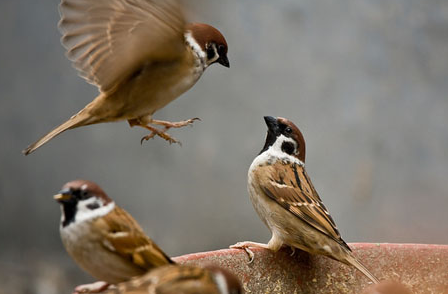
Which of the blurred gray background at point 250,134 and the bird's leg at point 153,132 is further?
the blurred gray background at point 250,134

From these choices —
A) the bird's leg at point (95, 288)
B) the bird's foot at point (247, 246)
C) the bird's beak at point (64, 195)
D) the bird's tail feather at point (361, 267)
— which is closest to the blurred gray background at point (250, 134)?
the bird's foot at point (247, 246)

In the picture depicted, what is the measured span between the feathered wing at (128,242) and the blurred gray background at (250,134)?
287 cm

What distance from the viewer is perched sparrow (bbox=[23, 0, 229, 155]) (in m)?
1.21

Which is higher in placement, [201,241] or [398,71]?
[398,71]

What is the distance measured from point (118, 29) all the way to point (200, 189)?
3.26 metres

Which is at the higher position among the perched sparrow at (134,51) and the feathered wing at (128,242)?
the perched sparrow at (134,51)

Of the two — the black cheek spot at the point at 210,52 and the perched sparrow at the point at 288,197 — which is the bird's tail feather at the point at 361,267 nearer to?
the perched sparrow at the point at 288,197

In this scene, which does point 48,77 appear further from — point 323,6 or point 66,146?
point 323,6

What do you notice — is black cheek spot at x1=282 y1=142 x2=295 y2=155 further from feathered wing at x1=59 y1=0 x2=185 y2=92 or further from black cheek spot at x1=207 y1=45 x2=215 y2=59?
feathered wing at x1=59 y1=0 x2=185 y2=92

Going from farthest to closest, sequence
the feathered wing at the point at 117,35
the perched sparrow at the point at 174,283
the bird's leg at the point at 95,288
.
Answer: the bird's leg at the point at 95,288 < the perched sparrow at the point at 174,283 < the feathered wing at the point at 117,35

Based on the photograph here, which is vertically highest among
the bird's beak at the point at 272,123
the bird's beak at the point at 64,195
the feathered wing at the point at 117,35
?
the feathered wing at the point at 117,35

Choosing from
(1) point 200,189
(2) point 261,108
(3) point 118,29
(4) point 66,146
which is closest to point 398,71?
(2) point 261,108

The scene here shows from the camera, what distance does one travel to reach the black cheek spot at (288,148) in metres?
2.50

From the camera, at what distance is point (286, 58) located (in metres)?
4.37
